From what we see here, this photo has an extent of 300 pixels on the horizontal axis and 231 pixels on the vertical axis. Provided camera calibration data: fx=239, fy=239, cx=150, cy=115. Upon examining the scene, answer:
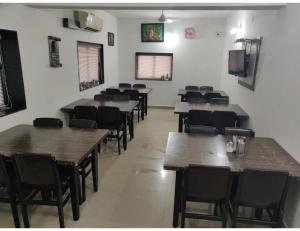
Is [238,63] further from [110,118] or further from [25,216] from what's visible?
[25,216]

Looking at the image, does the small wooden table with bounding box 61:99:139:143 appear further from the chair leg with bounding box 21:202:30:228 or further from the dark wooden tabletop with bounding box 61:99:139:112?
the chair leg with bounding box 21:202:30:228

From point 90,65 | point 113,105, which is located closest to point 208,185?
point 113,105

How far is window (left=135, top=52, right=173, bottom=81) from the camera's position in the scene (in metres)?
7.26

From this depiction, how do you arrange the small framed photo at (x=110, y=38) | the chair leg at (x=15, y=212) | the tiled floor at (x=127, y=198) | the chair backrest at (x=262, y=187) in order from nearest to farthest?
1. the chair backrest at (x=262, y=187)
2. the chair leg at (x=15, y=212)
3. the tiled floor at (x=127, y=198)
4. the small framed photo at (x=110, y=38)

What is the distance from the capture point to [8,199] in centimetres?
229

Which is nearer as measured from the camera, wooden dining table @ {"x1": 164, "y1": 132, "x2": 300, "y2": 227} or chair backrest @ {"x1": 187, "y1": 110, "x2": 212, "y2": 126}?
wooden dining table @ {"x1": 164, "y1": 132, "x2": 300, "y2": 227}

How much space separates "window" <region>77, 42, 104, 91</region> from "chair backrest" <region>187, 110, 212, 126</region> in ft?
8.10

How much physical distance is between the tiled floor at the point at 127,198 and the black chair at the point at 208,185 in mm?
532

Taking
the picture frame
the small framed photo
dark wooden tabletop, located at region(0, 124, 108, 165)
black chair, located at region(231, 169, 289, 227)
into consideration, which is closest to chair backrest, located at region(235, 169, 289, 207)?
black chair, located at region(231, 169, 289, 227)

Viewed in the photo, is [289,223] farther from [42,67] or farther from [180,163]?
[42,67]

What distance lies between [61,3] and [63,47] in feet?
4.51

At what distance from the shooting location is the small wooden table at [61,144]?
226 centimetres

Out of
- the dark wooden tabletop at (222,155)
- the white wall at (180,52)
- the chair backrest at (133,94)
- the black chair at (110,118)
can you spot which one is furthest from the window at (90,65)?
the dark wooden tabletop at (222,155)

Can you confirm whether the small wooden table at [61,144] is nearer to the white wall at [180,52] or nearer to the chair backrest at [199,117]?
the chair backrest at [199,117]
